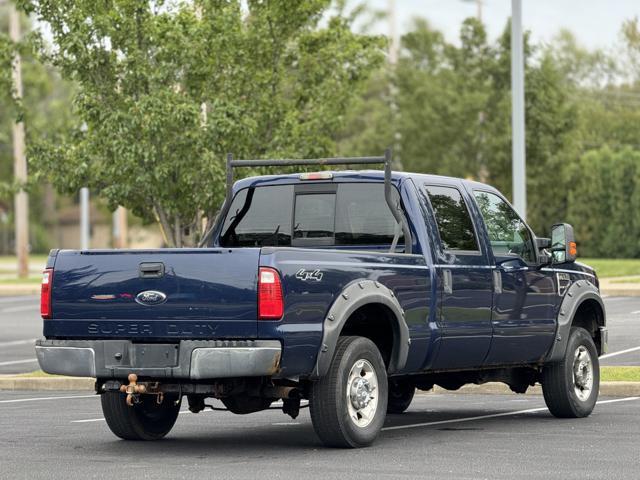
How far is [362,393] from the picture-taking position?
11047 millimetres

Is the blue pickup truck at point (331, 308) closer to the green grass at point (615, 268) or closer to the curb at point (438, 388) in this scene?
the curb at point (438, 388)

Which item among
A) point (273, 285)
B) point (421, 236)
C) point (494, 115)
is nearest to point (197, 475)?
point (273, 285)

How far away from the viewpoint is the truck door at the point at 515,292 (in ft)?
41.0

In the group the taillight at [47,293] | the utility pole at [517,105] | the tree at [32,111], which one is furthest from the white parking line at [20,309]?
the taillight at [47,293]

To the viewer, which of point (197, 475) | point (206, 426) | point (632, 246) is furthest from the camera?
point (632, 246)

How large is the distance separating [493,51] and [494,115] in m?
2.43

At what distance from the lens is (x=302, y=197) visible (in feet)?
40.2

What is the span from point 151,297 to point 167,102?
8.98 meters

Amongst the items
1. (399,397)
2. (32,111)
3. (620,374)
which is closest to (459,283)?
(399,397)

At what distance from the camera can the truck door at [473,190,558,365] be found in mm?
12492

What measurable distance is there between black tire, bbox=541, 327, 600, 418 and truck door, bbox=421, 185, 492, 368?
114 cm

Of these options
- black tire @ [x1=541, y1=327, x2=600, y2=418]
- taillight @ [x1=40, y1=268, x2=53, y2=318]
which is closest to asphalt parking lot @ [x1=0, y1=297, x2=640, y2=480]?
black tire @ [x1=541, y1=327, x2=600, y2=418]

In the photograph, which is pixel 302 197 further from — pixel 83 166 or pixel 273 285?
pixel 83 166

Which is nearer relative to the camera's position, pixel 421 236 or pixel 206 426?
pixel 421 236
